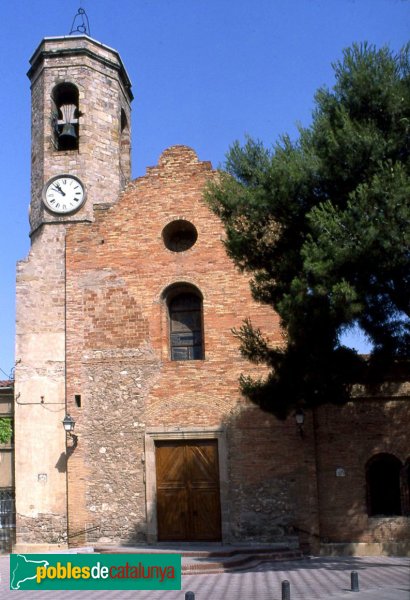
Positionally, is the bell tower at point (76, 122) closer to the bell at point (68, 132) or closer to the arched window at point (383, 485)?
the bell at point (68, 132)

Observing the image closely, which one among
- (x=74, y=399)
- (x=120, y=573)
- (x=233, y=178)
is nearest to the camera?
(x=120, y=573)

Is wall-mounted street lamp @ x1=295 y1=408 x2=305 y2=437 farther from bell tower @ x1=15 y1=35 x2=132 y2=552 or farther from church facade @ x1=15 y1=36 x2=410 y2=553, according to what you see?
bell tower @ x1=15 y1=35 x2=132 y2=552

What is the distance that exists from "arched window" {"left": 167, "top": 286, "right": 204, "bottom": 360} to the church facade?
1.6 inches

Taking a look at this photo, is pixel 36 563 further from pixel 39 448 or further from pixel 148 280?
pixel 148 280

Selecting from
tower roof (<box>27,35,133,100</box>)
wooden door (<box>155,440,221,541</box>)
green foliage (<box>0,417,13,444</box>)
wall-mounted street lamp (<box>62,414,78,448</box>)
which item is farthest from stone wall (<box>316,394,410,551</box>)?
tower roof (<box>27,35,133,100</box>)

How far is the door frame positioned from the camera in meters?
18.8

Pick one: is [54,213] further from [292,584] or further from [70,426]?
[292,584]

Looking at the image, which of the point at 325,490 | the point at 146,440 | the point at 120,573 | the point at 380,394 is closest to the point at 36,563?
the point at 120,573

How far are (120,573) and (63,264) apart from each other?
9619 mm

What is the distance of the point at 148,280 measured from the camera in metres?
20.3

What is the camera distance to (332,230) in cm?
1397

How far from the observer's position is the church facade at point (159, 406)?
18.7 metres

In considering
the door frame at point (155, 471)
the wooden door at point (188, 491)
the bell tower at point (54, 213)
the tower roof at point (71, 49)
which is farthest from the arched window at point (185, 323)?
the tower roof at point (71, 49)

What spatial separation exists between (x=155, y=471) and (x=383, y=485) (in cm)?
527
